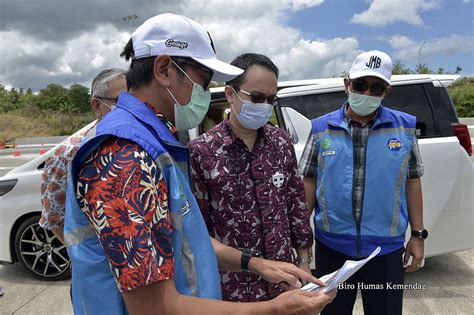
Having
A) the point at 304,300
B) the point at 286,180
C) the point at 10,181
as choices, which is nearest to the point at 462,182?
the point at 286,180

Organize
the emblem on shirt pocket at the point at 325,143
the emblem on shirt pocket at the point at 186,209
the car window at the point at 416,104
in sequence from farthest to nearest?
the car window at the point at 416,104 → the emblem on shirt pocket at the point at 325,143 → the emblem on shirt pocket at the point at 186,209

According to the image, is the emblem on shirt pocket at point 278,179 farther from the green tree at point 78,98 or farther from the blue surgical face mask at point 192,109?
the green tree at point 78,98

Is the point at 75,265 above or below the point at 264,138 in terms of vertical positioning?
below

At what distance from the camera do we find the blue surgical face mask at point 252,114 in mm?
1892

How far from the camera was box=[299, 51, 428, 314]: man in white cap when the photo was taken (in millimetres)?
2078

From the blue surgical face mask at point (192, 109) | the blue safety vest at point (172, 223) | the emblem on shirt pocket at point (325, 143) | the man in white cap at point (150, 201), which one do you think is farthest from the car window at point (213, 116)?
the blue safety vest at point (172, 223)

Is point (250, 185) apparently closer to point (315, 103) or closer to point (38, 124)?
point (315, 103)

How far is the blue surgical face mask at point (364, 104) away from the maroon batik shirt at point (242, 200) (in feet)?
2.11

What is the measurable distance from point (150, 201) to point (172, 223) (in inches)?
4.7

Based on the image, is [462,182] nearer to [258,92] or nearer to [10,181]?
[258,92]

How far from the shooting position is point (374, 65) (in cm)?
215

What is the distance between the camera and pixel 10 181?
387 cm

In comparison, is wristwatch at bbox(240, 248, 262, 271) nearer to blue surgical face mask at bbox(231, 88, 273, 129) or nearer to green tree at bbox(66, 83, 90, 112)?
blue surgical face mask at bbox(231, 88, 273, 129)

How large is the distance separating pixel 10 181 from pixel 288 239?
10.6 ft
